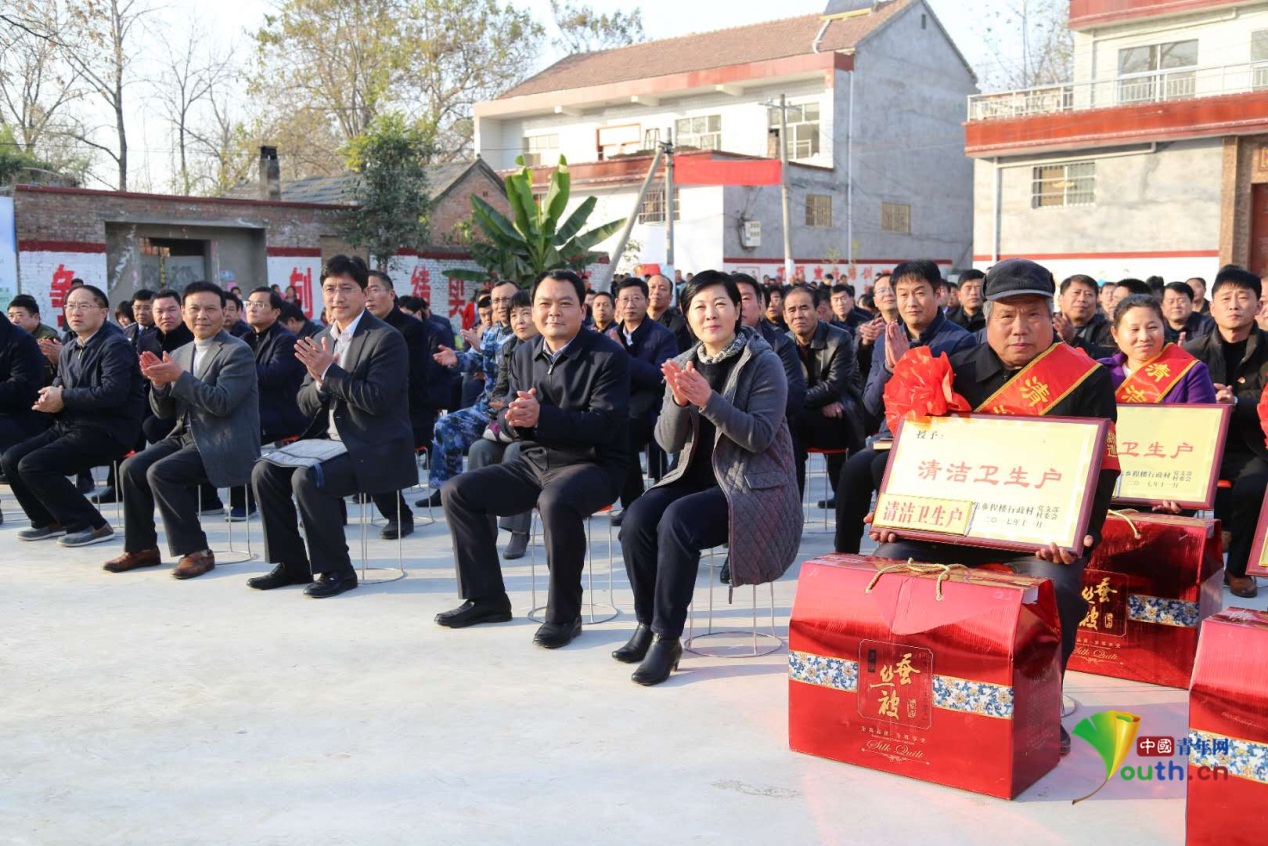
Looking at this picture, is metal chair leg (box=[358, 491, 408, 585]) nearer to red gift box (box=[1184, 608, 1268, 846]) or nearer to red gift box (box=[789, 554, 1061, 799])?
red gift box (box=[789, 554, 1061, 799])

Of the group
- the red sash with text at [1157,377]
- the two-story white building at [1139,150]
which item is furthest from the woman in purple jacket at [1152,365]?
the two-story white building at [1139,150]

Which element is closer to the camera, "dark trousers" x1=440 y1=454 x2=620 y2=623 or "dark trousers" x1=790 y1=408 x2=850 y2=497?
"dark trousers" x1=440 y1=454 x2=620 y2=623

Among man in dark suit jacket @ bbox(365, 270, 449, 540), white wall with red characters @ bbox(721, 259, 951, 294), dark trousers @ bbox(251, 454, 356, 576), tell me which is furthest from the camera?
white wall with red characters @ bbox(721, 259, 951, 294)

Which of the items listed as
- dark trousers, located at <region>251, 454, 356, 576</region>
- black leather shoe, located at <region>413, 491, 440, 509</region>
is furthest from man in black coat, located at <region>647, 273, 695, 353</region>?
dark trousers, located at <region>251, 454, 356, 576</region>

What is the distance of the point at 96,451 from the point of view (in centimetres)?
671

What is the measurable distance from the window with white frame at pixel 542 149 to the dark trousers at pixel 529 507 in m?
29.6

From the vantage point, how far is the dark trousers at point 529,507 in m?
4.64

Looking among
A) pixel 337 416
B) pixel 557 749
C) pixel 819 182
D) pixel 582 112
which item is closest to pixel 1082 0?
pixel 819 182

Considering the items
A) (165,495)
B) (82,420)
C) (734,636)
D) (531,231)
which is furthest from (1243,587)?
(531,231)

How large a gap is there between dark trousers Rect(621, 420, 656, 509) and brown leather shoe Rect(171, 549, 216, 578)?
7.47 ft

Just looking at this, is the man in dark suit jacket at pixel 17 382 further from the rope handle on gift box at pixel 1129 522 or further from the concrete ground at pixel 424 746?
the rope handle on gift box at pixel 1129 522

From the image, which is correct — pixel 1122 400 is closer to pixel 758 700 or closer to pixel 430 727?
pixel 758 700

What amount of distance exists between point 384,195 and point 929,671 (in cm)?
1788

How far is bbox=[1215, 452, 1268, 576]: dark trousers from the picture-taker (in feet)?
17.7
